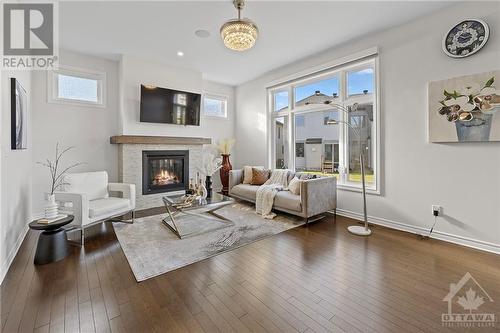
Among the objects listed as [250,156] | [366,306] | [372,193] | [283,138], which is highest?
[283,138]

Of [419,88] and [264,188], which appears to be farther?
[264,188]

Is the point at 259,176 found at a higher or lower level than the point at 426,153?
lower

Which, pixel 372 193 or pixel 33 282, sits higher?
pixel 372 193

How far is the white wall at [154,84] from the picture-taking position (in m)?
4.44

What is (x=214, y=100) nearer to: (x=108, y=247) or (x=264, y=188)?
(x=264, y=188)

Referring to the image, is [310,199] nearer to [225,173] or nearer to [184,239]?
[184,239]

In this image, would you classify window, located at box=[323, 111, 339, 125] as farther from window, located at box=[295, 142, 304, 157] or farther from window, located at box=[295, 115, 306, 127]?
window, located at box=[295, 142, 304, 157]

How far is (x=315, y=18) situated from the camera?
3148 millimetres

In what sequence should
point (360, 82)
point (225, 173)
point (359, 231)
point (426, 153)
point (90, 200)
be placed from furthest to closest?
point (225, 173), point (360, 82), point (90, 200), point (359, 231), point (426, 153)

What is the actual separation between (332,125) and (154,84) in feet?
12.3

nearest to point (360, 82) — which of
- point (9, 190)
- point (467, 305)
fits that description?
point (467, 305)

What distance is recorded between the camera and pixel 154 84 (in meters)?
4.74

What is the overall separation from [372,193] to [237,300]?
9.53ft

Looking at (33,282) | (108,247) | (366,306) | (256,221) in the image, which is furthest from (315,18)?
(33,282)
